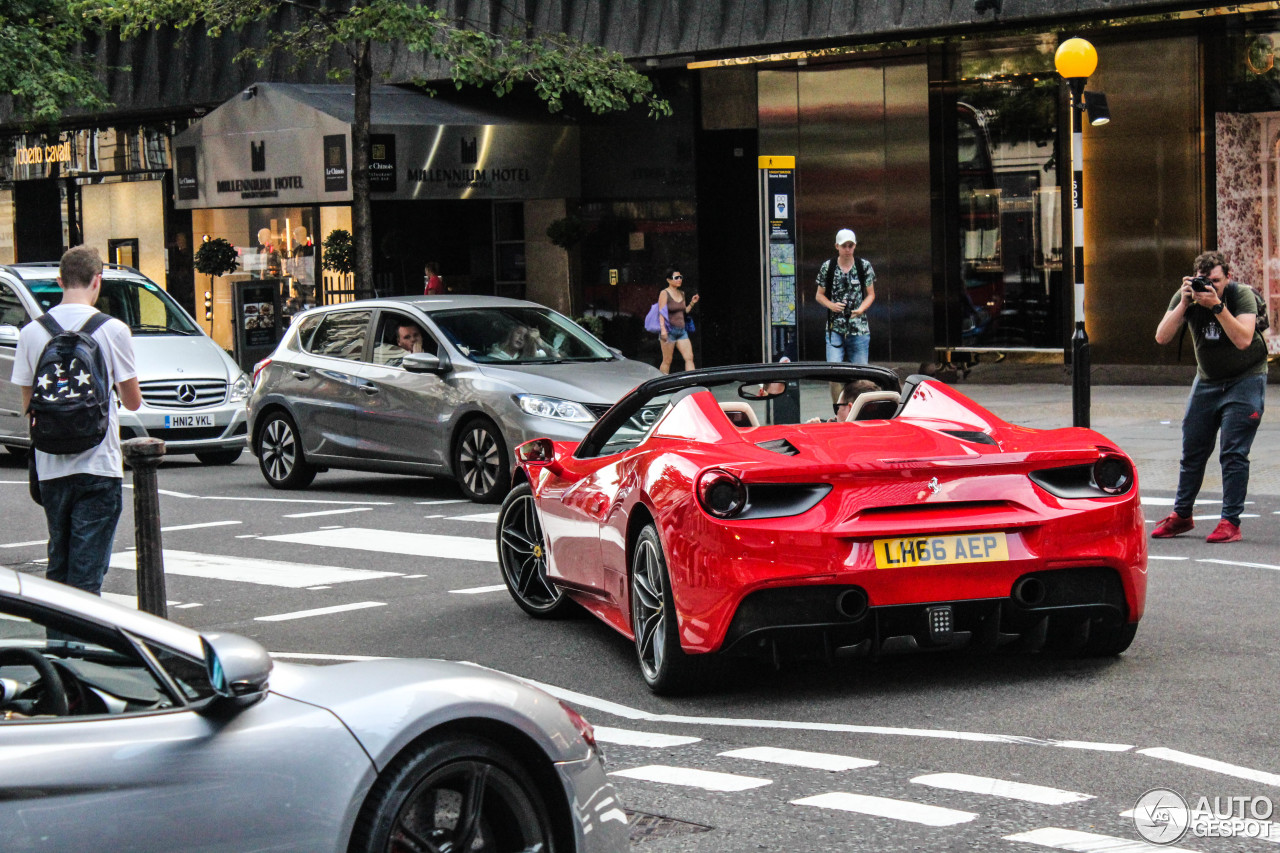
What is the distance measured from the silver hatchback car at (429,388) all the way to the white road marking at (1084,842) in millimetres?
8478

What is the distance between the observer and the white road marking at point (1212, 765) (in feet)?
17.7

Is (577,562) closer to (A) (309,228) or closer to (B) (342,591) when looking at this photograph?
(B) (342,591)

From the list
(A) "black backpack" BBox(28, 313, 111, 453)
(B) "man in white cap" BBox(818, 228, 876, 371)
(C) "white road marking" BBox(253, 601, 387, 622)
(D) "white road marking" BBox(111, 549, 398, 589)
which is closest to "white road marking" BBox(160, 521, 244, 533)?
(D) "white road marking" BBox(111, 549, 398, 589)

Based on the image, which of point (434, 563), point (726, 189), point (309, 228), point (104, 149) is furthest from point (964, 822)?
point (104, 149)

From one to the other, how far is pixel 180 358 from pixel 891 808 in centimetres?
1385

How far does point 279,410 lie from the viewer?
15.7 meters

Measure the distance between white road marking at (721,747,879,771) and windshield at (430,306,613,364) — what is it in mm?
8519

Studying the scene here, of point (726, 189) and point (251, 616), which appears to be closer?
point (251, 616)

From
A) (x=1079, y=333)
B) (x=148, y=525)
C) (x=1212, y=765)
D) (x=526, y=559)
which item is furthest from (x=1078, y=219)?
(x=1212, y=765)

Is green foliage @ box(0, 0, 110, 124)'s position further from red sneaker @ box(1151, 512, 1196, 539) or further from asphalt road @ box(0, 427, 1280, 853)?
red sneaker @ box(1151, 512, 1196, 539)

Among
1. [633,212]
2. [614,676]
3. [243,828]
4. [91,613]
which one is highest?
[633,212]

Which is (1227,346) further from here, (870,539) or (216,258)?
(216,258)

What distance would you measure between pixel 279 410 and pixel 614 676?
29.3ft

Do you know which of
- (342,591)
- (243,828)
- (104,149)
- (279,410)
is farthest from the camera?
(104,149)
